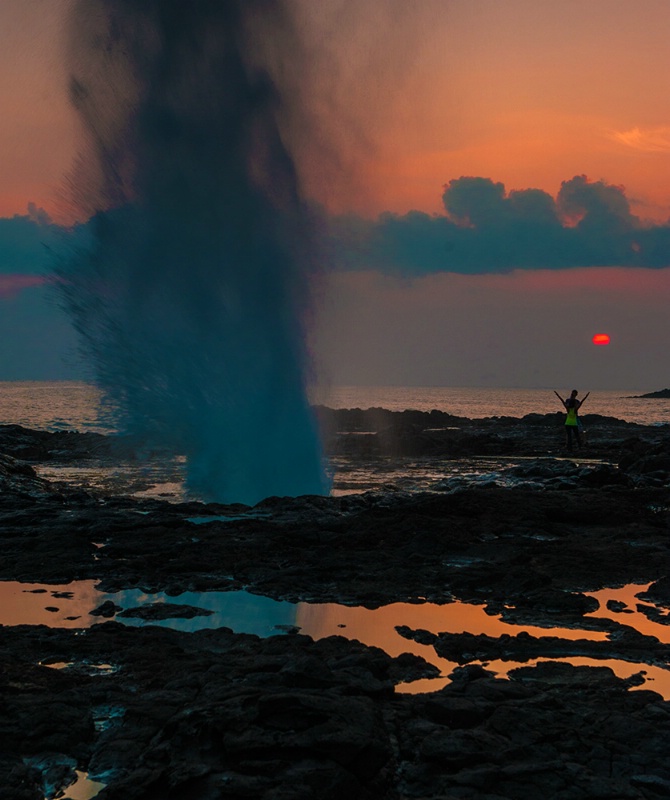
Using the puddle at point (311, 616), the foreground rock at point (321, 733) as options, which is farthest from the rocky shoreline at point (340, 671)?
the puddle at point (311, 616)

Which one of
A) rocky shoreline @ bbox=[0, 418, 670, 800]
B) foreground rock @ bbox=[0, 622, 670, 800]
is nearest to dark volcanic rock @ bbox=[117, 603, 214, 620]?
rocky shoreline @ bbox=[0, 418, 670, 800]

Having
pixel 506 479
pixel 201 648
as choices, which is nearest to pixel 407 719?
pixel 201 648

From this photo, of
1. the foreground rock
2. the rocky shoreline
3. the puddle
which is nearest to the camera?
the foreground rock

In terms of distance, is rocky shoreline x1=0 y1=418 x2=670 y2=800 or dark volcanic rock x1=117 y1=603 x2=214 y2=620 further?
dark volcanic rock x1=117 y1=603 x2=214 y2=620

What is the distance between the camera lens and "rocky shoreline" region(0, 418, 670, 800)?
5289 millimetres

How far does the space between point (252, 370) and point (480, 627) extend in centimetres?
1342

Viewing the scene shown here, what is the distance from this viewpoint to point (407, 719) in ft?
20.2

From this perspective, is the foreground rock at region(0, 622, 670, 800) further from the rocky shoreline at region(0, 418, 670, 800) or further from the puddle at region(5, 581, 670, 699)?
the puddle at region(5, 581, 670, 699)

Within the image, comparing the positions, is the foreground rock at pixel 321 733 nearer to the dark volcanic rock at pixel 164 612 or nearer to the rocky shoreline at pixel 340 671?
the rocky shoreline at pixel 340 671

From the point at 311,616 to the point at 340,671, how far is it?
3.01 meters

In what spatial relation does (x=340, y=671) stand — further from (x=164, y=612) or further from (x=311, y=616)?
(x=164, y=612)

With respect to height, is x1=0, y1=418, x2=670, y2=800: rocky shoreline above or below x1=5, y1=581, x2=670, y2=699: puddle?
above

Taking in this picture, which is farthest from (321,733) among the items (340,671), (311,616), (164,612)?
(164,612)

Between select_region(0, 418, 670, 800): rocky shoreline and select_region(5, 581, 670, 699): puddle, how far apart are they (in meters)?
0.23
